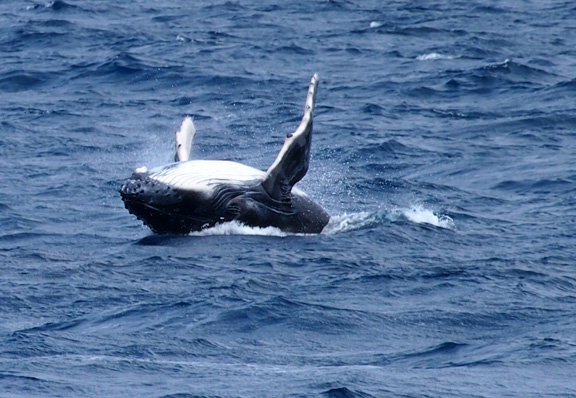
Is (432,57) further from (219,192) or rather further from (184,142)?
(219,192)

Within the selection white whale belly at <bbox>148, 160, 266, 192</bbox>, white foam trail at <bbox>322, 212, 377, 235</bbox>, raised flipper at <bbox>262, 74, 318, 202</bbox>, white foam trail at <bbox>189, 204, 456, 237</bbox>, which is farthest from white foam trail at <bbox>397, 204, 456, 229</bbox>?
white whale belly at <bbox>148, 160, 266, 192</bbox>

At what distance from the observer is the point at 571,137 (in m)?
31.8

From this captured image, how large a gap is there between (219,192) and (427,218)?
385 centimetres

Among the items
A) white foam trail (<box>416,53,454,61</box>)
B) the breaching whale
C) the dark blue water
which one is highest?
the breaching whale

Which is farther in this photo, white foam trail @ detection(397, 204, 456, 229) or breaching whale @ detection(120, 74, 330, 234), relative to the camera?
white foam trail @ detection(397, 204, 456, 229)

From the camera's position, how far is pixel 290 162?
73.7 ft

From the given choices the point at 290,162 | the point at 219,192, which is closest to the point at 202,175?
the point at 219,192

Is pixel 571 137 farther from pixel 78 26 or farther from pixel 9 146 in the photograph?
pixel 78 26

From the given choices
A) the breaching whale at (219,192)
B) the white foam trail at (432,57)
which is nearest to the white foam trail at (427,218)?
the breaching whale at (219,192)

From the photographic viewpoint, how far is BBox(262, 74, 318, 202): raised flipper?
73.0 ft

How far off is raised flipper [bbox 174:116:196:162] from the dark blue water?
1.42 meters

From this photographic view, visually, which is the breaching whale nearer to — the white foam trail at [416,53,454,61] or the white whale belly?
the white whale belly

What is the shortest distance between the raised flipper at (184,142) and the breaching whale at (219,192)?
4.61 ft

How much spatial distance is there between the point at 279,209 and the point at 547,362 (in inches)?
283
